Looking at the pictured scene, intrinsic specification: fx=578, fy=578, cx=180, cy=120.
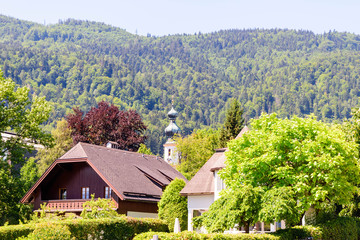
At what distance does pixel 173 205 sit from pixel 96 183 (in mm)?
6405

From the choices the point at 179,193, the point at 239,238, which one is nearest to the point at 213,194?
the point at 179,193

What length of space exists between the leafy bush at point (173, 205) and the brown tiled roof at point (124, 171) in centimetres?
169

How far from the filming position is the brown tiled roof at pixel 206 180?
4538cm

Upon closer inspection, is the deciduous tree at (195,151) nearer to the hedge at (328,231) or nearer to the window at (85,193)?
the window at (85,193)

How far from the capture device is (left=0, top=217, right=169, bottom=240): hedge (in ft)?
79.7

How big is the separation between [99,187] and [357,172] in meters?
20.1

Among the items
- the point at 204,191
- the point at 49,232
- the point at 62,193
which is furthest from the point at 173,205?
the point at 49,232

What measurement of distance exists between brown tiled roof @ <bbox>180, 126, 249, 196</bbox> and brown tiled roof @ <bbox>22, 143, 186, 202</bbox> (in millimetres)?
3273

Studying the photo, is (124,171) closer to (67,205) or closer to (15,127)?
(67,205)

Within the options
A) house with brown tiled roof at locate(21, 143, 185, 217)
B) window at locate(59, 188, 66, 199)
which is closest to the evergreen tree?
house with brown tiled roof at locate(21, 143, 185, 217)

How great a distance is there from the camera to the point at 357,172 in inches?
1405

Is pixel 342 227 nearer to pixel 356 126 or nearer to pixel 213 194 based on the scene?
pixel 356 126

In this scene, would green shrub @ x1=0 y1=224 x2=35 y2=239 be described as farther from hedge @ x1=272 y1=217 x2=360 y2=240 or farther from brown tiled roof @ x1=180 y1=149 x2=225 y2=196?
brown tiled roof @ x1=180 y1=149 x2=225 y2=196

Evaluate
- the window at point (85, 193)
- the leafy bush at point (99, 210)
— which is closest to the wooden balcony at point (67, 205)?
the window at point (85, 193)
